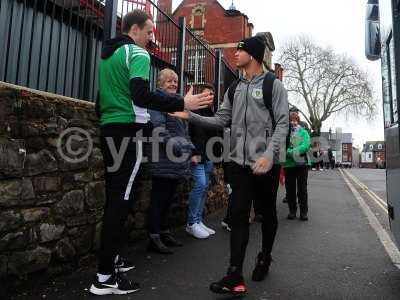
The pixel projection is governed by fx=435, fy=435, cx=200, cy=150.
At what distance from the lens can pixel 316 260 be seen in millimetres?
4715

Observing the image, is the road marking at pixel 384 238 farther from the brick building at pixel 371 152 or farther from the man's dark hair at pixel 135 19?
the brick building at pixel 371 152

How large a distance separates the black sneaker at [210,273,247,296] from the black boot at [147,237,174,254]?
1488 millimetres

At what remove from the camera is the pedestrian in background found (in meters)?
7.55

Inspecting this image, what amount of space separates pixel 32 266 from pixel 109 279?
64 centimetres

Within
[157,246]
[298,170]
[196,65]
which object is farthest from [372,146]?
[157,246]

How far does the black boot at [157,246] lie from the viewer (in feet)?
15.9

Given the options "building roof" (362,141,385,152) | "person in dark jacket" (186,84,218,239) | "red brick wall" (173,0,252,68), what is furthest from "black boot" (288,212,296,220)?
"building roof" (362,141,385,152)

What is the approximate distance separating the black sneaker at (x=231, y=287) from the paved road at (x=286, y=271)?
0.09 m

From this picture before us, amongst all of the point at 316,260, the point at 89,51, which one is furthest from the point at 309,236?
the point at 89,51

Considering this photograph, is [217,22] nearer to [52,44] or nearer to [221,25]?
[221,25]

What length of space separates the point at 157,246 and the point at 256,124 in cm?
195

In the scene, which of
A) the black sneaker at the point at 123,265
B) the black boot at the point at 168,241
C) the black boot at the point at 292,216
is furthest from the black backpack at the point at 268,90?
the black boot at the point at 292,216

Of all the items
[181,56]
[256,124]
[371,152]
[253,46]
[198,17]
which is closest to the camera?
[256,124]

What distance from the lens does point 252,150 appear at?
3.73 m
